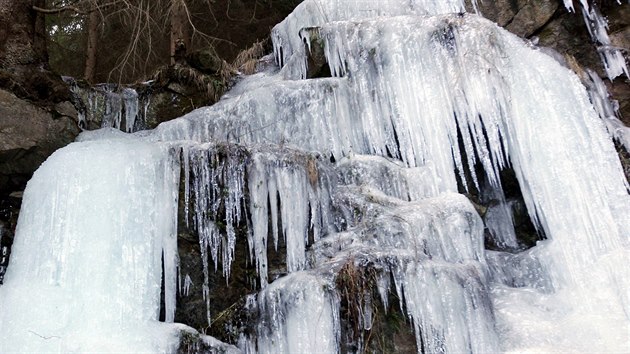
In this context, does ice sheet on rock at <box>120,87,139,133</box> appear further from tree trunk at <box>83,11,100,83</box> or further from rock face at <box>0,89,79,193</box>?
tree trunk at <box>83,11,100,83</box>

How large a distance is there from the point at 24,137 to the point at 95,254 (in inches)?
55.9

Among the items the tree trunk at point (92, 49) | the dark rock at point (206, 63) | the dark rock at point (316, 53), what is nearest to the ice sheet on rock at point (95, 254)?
the dark rock at point (316, 53)

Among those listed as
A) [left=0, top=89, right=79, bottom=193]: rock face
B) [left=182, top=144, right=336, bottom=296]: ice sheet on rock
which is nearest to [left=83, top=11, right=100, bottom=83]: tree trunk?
[left=0, top=89, right=79, bottom=193]: rock face

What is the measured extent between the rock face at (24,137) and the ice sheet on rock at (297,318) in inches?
82.7

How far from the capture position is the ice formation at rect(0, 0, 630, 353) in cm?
312

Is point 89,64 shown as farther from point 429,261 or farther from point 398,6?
point 429,261

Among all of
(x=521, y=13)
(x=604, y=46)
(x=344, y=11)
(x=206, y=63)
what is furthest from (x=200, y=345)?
(x=604, y=46)

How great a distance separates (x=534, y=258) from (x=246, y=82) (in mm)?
3267

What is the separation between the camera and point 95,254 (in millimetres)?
3396

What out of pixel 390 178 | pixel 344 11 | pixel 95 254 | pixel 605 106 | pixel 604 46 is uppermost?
pixel 344 11

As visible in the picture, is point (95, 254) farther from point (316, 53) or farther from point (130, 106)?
point (130, 106)

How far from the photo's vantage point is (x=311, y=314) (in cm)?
305

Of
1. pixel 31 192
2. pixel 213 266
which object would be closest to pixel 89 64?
pixel 31 192

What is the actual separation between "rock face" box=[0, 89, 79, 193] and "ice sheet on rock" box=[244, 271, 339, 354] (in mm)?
2102
